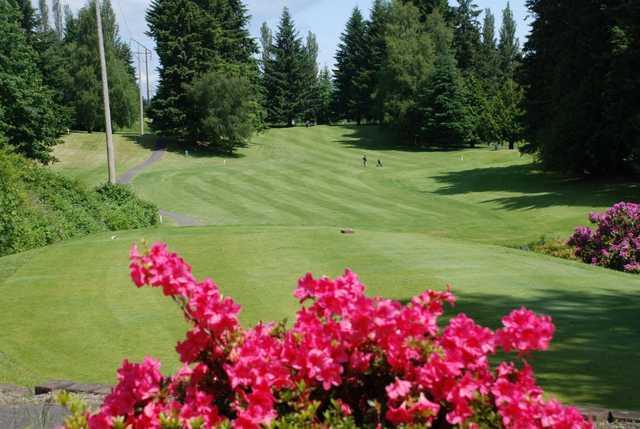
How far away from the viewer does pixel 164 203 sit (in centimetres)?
3634

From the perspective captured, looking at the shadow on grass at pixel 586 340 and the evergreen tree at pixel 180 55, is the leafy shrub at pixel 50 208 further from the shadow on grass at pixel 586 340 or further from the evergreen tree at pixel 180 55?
the evergreen tree at pixel 180 55

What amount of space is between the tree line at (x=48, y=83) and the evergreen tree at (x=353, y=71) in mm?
29472

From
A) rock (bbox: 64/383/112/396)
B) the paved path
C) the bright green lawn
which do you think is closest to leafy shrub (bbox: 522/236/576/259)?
the bright green lawn

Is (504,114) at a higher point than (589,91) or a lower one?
lower

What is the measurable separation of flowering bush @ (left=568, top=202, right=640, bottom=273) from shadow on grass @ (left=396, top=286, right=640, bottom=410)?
5.26 meters

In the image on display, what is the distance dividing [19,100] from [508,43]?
80.8 metres

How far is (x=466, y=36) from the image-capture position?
79.6m

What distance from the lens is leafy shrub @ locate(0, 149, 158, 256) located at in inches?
609

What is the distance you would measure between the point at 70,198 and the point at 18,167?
1.83 metres

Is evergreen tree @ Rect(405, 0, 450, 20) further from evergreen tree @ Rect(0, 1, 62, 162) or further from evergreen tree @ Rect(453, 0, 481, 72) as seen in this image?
evergreen tree @ Rect(0, 1, 62, 162)

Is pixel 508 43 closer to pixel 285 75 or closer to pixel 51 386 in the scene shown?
pixel 285 75

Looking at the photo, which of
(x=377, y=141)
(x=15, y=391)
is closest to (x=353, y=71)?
(x=377, y=141)

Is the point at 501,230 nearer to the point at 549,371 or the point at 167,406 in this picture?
the point at 549,371

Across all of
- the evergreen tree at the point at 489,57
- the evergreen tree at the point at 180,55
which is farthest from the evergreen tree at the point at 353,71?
the evergreen tree at the point at 180,55
